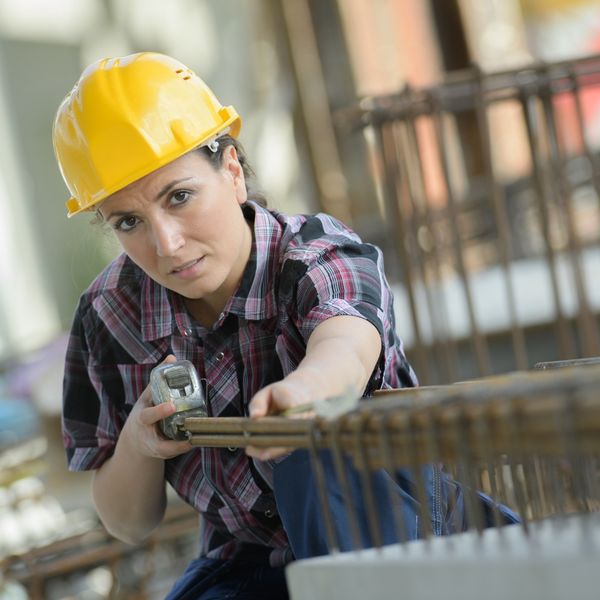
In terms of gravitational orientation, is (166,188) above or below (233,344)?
above

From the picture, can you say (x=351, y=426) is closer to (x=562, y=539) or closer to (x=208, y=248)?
(x=562, y=539)

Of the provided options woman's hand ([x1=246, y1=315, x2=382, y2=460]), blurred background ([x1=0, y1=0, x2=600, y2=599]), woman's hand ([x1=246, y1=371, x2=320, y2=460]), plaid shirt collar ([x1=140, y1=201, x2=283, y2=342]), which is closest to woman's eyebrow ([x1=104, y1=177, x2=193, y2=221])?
plaid shirt collar ([x1=140, y1=201, x2=283, y2=342])

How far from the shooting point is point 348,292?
2053mm

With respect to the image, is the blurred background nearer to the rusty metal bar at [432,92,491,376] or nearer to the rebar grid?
the rusty metal bar at [432,92,491,376]

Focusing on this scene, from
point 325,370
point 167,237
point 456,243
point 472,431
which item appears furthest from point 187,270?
point 456,243

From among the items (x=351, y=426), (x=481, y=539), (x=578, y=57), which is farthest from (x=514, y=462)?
(x=578, y=57)

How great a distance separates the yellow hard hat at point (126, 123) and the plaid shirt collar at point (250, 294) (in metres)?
0.22

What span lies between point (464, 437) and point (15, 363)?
864 centimetres

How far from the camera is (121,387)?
242 cm

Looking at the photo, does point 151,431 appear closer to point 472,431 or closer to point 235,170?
point 235,170

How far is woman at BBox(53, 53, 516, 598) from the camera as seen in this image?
6.72 feet

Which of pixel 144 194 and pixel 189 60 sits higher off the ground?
pixel 189 60

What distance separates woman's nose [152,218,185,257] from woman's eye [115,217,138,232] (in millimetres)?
64

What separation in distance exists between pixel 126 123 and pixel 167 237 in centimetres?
21
